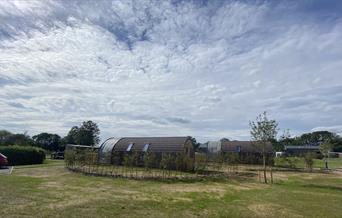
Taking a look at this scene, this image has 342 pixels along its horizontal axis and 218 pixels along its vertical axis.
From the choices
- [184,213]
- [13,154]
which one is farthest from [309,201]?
[13,154]

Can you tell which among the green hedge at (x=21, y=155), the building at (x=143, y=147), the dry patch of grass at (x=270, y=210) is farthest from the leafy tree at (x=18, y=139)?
the dry patch of grass at (x=270, y=210)

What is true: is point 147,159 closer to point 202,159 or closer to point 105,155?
point 202,159

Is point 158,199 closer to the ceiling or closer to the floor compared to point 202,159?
closer to the floor

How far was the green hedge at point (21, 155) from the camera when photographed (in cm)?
3800

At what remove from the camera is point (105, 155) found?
1661 inches

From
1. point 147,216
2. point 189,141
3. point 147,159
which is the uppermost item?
point 189,141

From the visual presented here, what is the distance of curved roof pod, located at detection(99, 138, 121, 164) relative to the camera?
1632 inches

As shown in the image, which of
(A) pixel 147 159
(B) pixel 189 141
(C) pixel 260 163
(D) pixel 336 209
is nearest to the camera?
(D) pixel 336 209

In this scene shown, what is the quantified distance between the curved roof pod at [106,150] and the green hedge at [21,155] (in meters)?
7.96

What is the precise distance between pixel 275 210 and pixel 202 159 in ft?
62.3

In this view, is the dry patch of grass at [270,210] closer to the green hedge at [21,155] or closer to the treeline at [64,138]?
the green hedge at [21,155]

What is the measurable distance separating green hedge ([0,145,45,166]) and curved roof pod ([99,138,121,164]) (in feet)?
26.1

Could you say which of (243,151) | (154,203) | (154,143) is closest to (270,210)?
(154,203)

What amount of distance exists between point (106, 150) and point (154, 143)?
776 cm
